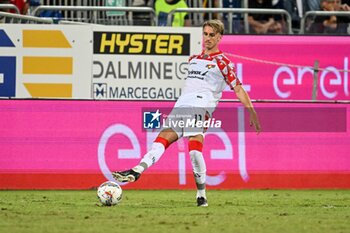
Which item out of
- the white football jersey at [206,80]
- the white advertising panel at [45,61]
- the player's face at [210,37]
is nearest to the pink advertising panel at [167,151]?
the white advertising panel at [45,61]

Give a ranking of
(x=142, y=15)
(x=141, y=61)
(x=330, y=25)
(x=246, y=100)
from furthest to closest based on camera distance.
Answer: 1. (x=330, y=25)
2. (x=142, y=15)
3. (x=141, y=61)
4. (x=246, y=100)

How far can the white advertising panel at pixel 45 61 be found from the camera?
1928cm

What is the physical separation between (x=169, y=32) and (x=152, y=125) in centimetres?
222

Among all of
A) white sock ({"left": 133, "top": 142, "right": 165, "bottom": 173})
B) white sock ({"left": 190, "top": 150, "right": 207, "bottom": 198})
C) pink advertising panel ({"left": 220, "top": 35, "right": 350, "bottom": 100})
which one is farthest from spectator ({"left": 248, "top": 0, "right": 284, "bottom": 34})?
white sock ({"left": 133, "top": 142, "right": 165, "bottom": 173})

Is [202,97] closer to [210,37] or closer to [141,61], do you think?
[210,37]

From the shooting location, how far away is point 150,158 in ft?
45.1

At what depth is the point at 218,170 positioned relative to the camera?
18.4 metres

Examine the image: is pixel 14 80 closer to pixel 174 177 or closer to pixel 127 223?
pixel 174 177

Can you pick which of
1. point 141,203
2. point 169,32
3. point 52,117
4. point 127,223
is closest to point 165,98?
point 169,32

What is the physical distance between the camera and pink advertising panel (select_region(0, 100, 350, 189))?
1798 cm

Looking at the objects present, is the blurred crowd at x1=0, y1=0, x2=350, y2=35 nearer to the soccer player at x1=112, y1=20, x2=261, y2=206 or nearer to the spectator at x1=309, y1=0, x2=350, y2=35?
the spectator at x1=309, y1=0, x2=350, y2=35

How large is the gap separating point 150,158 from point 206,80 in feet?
4.32

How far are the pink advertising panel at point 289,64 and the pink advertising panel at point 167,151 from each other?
161 cm

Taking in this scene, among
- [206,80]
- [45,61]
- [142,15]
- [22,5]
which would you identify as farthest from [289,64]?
[206,80]
